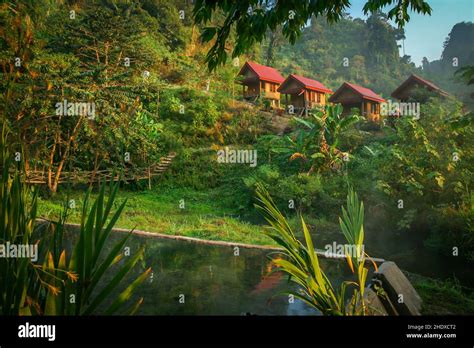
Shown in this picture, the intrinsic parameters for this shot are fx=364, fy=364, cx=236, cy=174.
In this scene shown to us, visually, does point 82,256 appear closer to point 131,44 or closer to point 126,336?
point 126,336

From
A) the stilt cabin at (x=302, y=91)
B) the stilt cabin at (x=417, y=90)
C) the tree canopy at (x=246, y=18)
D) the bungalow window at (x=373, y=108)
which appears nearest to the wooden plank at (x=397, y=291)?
the tree canopy at (x=246, y=18)

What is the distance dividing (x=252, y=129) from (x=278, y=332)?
13.7 meters

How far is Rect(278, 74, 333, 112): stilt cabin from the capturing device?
18.1 metres

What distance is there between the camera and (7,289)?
4.08 feet

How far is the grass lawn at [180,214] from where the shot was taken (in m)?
8.17

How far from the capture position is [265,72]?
18.5m

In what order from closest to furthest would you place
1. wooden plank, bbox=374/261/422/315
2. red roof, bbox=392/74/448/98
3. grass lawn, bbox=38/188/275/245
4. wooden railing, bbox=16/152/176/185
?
wooden plank, bbox=374/261/422/315
grass lawn, bbox=38/188/275/245
wooden railing, bbox=16/152/176/185
red roof, bbox=392/74/448/98

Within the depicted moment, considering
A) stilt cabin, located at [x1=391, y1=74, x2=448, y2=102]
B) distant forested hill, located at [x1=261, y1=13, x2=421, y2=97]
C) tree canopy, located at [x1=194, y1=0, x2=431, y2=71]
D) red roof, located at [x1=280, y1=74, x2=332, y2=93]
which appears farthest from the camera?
distant forested hill, located at [x1=261, y1=13, x2=421, y2=97]

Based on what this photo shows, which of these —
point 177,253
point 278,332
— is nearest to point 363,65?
point 177,253

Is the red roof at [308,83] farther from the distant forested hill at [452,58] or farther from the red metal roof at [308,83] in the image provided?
the distant forested hill at [452,58]

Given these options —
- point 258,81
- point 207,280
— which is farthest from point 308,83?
point 207,280

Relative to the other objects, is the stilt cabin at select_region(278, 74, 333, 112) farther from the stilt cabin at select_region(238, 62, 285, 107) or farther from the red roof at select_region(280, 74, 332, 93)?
the stilt cabin at select_region(238, 62, 285, 107)

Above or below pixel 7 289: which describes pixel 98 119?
above

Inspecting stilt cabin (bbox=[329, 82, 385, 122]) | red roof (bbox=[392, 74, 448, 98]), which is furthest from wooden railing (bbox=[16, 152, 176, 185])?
red roof (bbox=[392, 74, 448, 98])
